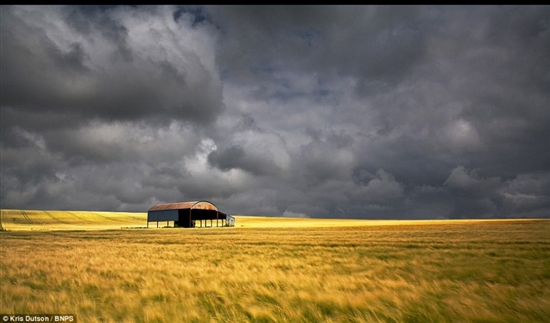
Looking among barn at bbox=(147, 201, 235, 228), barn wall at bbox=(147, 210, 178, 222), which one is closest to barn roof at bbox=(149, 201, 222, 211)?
barn at bbox=(147, 201, 235, 228)

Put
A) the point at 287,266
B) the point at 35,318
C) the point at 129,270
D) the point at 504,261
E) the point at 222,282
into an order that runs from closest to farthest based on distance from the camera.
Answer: the point at 35,318 < the point at 222,282 < the point at 129,270 < the point at 287,266 < the point at 504,261

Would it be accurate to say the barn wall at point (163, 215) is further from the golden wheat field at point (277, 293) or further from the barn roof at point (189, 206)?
the golden wheat field at point (277, 293)

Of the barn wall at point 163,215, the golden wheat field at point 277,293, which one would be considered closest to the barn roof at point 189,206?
the barn wall at point 163,215

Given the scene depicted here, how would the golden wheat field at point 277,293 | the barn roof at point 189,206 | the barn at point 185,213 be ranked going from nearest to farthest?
1. the golden wheat field at point 277,293
2. the barn roof at point 189,206
3. the barn at point 185,213

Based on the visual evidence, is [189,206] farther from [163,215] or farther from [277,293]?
[277,293]

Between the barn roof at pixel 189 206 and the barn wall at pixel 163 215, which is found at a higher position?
the barn roof at pixel 189 206

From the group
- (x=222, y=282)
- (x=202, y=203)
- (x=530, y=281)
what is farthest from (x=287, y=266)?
(x=202, y=203)

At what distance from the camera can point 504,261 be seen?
1656cm

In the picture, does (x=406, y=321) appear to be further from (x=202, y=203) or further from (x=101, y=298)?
(x=202, y=203)

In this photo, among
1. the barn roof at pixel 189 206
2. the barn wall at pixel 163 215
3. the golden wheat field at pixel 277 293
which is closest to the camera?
the golden wheat field at pixel 277 293

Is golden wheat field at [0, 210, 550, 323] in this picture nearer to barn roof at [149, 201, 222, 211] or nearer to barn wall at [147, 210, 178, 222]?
barn roof at [149, 201, 222, 211]

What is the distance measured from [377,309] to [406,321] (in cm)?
63

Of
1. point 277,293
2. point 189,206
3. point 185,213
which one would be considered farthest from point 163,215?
point 277,293
